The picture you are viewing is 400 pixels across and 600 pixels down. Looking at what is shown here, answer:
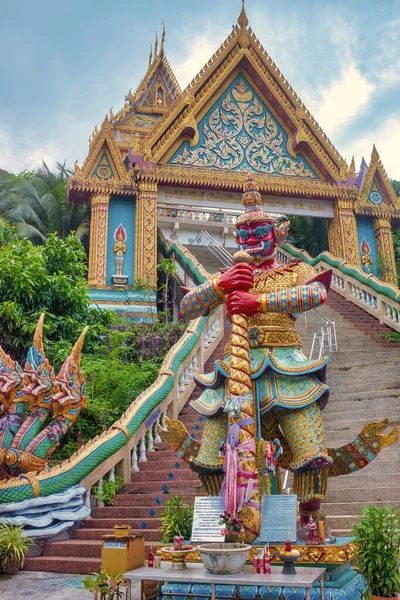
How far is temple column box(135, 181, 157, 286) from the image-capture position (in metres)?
15.7

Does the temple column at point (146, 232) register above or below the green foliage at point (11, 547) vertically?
above

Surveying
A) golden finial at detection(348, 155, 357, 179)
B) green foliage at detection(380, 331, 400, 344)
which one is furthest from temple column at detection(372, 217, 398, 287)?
green foliage at detection(380, 331, 400, 344)

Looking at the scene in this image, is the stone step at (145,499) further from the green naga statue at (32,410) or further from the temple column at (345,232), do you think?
the temple column at (345,232)

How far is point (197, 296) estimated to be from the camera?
466 centimetres

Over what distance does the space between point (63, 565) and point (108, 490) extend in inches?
53.3

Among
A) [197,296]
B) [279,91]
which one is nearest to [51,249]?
[197,296]

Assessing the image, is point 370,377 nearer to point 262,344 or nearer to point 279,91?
point 262,344

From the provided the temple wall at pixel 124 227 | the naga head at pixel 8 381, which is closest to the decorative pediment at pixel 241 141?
the temple wall at pixel 124 227

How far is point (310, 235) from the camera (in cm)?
1995

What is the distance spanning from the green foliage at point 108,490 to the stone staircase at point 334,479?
0.24 ft

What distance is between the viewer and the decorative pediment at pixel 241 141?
17.1 meters

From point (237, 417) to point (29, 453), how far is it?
123 inches

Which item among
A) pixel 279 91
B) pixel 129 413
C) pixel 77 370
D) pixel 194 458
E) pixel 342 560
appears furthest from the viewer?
pixel 279 91

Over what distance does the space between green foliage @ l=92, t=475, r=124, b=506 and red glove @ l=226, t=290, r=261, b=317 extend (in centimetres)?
331
